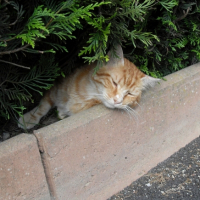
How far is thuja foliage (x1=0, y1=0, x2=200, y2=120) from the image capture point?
1366 millimetres

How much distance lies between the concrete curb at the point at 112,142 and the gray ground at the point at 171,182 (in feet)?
0.22

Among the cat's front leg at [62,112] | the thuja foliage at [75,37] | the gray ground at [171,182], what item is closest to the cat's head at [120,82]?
the thuja foliage at [75,37]

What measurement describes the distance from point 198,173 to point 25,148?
5.34 ft

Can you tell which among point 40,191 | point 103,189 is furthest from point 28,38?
point 103,189

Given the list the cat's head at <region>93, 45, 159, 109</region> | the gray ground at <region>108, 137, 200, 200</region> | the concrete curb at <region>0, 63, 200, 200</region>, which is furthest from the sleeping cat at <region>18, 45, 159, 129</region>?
the gray ground at <region>108, 137, 200, 200</region>

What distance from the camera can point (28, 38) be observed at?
50.0 inches

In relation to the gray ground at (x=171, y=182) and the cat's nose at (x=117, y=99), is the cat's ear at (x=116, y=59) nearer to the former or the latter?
the cat's nose at (x=117, y=99)

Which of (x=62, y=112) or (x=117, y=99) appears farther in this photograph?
(x=62, y=112)

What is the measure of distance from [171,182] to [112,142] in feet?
2.41

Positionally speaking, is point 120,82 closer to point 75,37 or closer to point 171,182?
point 75,37

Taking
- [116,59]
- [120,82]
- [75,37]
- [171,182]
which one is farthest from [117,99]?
[171,182]

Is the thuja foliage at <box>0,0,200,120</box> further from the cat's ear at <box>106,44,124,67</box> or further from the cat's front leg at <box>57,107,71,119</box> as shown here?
the cat's front leg at <box>57,107,71,119</box>

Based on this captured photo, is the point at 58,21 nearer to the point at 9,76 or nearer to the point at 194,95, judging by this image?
the point at 9,76

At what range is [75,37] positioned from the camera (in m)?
1.51
